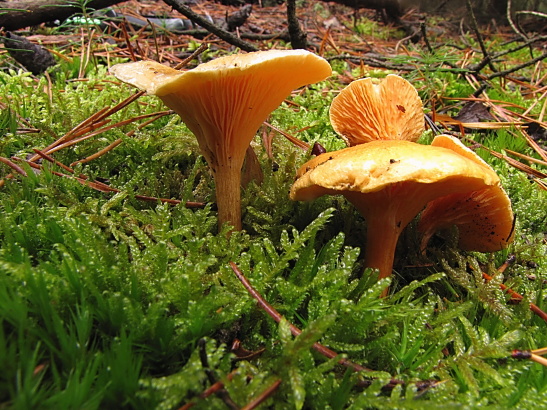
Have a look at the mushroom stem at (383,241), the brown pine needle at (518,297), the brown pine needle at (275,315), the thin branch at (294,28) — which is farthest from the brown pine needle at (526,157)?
the brown pine needle at (275,315)

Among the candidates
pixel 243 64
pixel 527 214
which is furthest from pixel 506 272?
pixel 243 64

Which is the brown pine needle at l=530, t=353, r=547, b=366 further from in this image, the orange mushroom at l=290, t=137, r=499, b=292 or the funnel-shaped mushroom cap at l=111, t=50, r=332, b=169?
the funnel-shaped mushroom cap at l=111, t=50, r=332, b=169

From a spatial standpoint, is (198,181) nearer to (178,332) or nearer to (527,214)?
(178,332)

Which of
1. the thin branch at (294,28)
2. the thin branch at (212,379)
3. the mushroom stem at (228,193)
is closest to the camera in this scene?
the thin branch at (212,379)

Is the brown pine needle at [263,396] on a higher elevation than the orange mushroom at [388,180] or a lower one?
lower

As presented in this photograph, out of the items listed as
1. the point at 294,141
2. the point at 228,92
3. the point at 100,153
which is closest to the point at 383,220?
the point at 228,92

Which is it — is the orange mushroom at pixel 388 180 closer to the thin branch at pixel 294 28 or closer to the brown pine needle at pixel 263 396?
the brown pine needle at pixel 263 396

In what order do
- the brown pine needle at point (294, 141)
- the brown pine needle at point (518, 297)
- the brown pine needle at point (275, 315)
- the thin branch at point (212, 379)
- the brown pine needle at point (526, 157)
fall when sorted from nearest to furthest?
the thin branch at point (212, 379), the brown pine needle at point (275, 315), the brown pine needle at point (518, 297), the brown pine needle at point (294, 141), the brown pine needle at point (526, 157)
